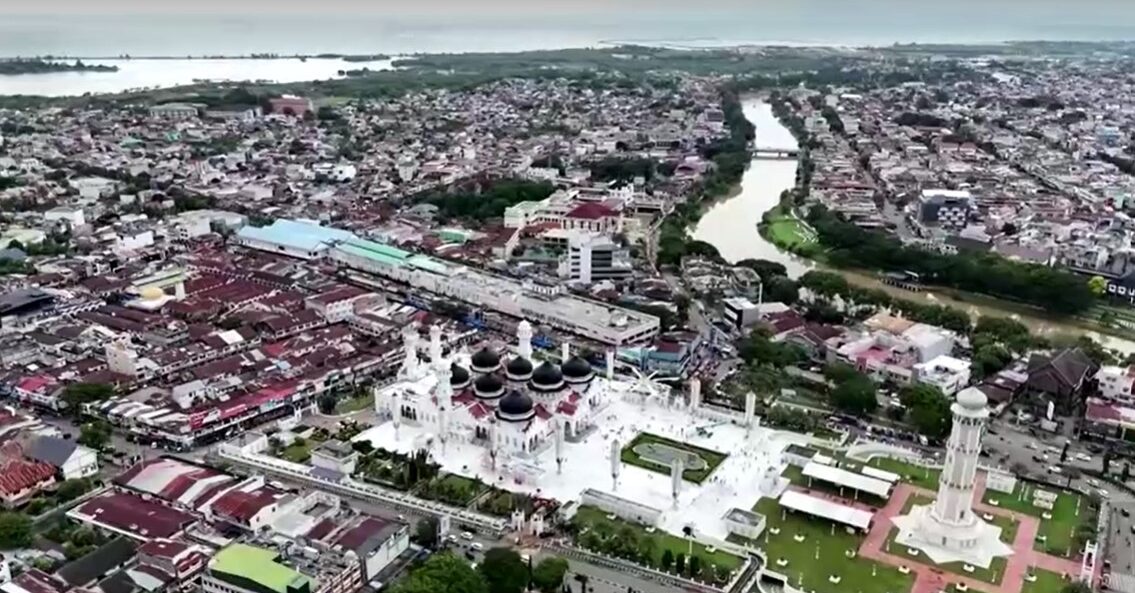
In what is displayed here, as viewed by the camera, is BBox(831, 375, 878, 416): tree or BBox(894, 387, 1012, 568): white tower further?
BBox(831, 375, 878, 416): tree

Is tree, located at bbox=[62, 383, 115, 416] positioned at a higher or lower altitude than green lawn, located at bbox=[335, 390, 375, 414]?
higher

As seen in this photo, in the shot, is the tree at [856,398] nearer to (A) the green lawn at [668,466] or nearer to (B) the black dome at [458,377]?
(A) the green lawn at [668,466]

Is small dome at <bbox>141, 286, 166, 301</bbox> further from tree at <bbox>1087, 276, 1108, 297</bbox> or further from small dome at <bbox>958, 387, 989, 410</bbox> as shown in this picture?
tree at <bbox>1087, 276, 1108, 297</bbox>

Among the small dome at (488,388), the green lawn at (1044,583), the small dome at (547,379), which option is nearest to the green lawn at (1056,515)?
the green lawn at (1044,583)

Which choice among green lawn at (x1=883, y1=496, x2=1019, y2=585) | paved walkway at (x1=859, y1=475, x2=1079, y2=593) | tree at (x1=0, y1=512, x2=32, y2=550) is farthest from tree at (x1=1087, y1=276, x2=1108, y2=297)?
tree at (x1=0, y1=512, x2=32, y2=550)

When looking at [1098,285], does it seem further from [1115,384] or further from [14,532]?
[14,532]

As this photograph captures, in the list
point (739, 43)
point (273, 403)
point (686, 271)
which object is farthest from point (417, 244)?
point (739, 43)

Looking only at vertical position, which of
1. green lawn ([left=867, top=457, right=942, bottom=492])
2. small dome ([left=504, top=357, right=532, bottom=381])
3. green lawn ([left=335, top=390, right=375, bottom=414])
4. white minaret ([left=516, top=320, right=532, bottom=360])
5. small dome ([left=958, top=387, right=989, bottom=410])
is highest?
→ small dome ([left=958, top=387, right=989, bottom=410])
